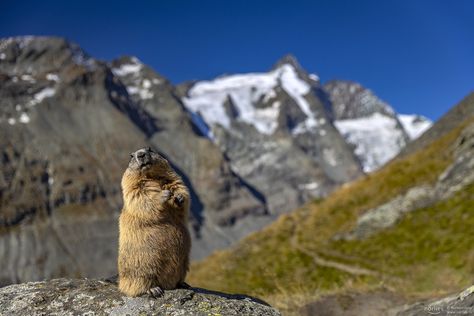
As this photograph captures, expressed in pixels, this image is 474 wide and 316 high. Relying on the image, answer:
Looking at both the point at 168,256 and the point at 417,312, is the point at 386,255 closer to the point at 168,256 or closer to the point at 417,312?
the point at 417,312

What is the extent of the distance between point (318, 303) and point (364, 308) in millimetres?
1645

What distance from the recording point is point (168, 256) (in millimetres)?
10523

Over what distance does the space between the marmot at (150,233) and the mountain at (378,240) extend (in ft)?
30.9

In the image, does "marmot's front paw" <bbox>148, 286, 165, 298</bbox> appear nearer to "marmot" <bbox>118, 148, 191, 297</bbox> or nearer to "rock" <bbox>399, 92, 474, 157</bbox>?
"marmot" <bbox>118, 148, 191, 297</bbox>

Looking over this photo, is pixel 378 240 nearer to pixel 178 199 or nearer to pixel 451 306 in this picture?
pixel 451 306

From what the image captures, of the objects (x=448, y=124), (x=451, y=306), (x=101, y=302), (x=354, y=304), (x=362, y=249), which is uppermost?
(x=448, y=124)

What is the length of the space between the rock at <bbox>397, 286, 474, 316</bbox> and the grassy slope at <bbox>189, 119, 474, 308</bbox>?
196 inches

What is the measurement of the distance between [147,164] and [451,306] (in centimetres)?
862

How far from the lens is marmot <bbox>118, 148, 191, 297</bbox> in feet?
33.8

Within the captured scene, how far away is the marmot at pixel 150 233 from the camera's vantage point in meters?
10.3

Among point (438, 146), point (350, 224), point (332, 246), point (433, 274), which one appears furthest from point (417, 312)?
point (438, 146)

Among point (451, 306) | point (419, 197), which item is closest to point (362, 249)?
point (419, 197)

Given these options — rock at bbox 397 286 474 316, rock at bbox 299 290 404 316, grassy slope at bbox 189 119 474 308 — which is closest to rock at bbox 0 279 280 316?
rock at bbox 397 286 474 316

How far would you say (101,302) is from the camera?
977cm
